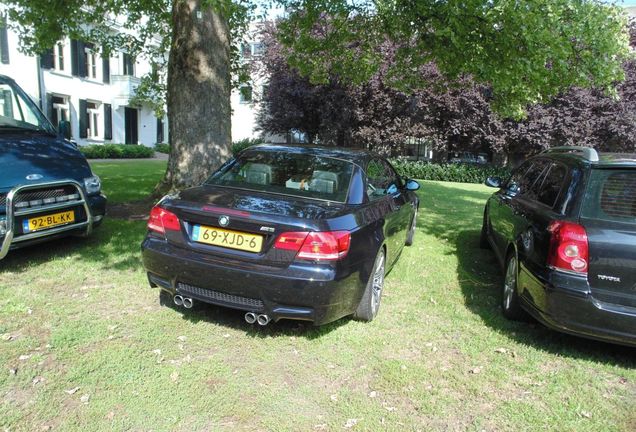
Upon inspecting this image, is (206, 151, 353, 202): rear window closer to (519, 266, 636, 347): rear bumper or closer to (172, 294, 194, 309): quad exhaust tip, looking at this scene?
(172, 294, 194, 309): quad exhaust tip

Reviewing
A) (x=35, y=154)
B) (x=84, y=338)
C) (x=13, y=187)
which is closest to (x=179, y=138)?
(x=35, y=154)

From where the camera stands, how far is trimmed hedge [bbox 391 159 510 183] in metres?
22.0

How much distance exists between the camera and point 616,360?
12.1 ft

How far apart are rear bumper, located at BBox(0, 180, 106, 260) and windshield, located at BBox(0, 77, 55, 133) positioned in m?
1.43

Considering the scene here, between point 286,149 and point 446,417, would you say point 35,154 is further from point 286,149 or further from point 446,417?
point 446,417

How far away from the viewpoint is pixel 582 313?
340cm

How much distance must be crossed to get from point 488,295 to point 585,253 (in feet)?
5.91

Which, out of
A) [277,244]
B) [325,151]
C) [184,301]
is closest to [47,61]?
[325,151]

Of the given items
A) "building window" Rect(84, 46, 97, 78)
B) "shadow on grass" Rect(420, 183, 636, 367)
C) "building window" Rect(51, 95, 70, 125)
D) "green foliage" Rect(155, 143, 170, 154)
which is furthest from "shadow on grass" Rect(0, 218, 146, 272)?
"green foliage" Rect(155, 143, 170, 154)

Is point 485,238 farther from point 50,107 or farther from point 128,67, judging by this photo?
point 128,67

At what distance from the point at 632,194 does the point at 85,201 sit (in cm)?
542

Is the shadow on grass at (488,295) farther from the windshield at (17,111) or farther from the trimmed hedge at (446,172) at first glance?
the trimmed hedge at (446,172)

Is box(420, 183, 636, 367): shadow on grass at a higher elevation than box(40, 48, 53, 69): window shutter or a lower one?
lower

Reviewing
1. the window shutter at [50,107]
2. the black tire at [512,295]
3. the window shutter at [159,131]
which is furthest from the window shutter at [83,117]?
the black tire at [512,295]
